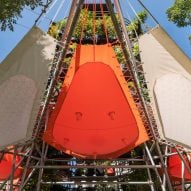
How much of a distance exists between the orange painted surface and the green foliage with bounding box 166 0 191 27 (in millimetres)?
4669

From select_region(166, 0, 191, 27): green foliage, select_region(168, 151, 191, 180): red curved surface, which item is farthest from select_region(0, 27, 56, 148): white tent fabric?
select_region(166, 0, 191, 27): green foliage

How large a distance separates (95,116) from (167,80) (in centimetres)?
173

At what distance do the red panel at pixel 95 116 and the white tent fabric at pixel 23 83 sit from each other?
0.86 metres

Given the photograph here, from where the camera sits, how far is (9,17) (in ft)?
20.7

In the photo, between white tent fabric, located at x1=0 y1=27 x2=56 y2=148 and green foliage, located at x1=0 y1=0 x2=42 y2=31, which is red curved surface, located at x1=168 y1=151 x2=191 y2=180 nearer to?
white tent fabric, located at x1=0 y1=27 x2=56 y2=148

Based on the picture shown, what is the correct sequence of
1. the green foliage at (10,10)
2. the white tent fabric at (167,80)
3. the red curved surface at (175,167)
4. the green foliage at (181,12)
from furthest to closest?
the green foliage at (181,12)
the red curved surface at (175,167)
the white tent fabric at (167,80)
the green foliage at (10,10)

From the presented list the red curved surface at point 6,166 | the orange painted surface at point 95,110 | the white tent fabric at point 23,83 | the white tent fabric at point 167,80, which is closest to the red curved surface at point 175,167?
the orange painted surface at point 95,110

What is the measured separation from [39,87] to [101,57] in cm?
166

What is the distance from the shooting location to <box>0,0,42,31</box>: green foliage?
6048 mm

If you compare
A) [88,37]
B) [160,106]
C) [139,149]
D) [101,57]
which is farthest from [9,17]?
[88,37]

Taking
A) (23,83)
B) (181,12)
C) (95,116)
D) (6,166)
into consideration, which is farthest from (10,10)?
(181,12)

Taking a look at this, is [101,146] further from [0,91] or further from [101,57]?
[0,91]

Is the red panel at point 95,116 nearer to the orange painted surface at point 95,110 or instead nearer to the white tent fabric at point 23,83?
the orange painted surface at point 95,110

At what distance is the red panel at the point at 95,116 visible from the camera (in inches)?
281
